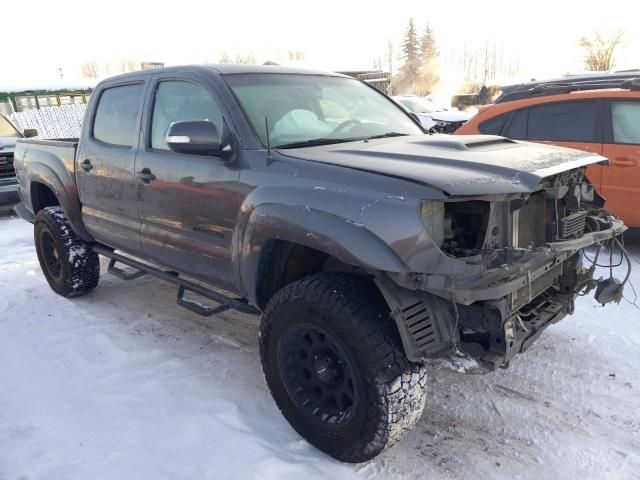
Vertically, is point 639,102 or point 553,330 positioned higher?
point 639,102

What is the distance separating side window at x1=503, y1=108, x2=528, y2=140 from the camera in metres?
6.24

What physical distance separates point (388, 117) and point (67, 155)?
2815mm

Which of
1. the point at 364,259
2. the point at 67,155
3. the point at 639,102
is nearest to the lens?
the point at 364,259

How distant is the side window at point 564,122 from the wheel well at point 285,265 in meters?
4.03

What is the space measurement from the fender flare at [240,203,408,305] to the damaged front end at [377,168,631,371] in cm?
14

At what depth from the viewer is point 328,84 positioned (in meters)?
3.91

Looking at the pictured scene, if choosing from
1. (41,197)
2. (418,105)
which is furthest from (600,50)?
(41,197)

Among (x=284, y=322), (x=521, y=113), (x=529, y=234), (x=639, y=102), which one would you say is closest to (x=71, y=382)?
(x=284, y=322)

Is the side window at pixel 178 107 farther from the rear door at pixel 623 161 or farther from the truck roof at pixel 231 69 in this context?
the rear door at pixel 623 161

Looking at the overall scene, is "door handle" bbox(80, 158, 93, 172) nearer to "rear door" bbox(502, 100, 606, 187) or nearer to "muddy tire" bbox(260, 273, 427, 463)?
"muddy tire" bbox(260, 273, 427, 463)

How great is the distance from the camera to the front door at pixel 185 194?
10.4 feet

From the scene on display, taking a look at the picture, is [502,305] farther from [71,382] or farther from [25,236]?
[25,236]

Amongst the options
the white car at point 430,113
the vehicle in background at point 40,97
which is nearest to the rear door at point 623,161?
the white car at point 430,113

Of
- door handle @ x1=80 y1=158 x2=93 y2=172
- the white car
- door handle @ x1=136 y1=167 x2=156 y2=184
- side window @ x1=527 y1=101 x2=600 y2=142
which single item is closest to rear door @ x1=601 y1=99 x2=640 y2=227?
side window @ x1=527 y1=101 x2=600 y2=142
